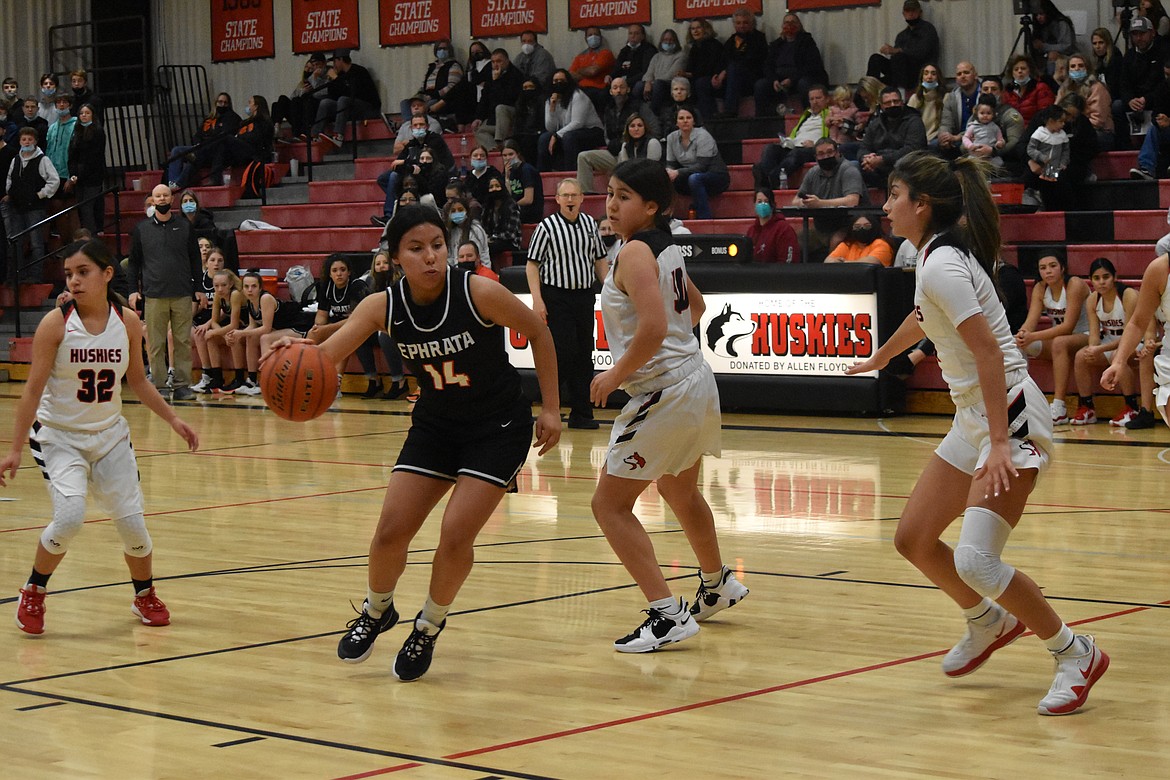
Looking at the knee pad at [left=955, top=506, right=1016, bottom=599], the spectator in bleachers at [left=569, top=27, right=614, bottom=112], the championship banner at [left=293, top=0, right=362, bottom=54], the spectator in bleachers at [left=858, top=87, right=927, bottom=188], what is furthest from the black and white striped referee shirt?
the championship banner at [left=293, top=0, right=362, bottom=54]

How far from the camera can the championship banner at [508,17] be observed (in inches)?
847

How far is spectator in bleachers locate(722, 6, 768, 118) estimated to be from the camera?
17859 mm

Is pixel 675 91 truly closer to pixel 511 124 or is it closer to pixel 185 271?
pixel 511 124

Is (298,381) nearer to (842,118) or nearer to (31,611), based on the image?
(31,611)

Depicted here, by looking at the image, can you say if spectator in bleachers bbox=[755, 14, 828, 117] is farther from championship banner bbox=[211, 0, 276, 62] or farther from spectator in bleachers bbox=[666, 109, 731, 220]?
championship banner bbox=[211, 0, 276, 62]

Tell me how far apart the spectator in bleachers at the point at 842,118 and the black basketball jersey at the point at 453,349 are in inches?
450

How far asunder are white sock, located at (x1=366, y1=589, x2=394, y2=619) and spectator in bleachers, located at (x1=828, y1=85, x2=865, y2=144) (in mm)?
11634

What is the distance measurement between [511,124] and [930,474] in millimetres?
15237

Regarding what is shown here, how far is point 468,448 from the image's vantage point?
15.9ft

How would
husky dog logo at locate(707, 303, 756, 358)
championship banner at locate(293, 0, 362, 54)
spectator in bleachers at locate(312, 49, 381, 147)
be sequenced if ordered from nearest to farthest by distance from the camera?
husky dog logo at locate(707, 303, 756, 358)
spectator in bleachers at locate(312, 49, 381, 147)
championship banner at locate(293, 0, 362, 54)

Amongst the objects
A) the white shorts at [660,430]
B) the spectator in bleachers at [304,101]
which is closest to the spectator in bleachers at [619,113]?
the spectator in bleachers at [304,101]

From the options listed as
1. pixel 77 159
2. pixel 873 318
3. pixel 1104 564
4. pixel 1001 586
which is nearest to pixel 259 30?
pixel 77 159

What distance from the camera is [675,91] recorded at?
1717cm

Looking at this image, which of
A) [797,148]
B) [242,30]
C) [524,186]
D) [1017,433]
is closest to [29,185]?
[242,30]
